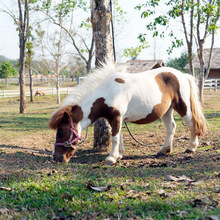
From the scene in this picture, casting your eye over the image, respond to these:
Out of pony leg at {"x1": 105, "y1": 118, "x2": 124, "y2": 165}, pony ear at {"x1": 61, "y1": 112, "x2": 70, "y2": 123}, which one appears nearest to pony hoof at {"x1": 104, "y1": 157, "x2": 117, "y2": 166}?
pony leg at {"x1": 105, "y1": 118, "x2": 124, "y2": 165}

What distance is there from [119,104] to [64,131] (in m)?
1.13

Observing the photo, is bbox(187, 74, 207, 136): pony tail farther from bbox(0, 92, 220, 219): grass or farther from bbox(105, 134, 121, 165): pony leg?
bbox(105, 134, 121, 165): pony leg

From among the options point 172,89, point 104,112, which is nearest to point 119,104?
point 104,112

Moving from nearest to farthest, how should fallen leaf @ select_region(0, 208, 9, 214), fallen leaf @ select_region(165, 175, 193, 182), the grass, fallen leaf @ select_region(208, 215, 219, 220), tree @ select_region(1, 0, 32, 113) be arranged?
fallen leaf @ select_region(208, 215, 219, 220)
the grass
fallen leaf @ select_region(0, 208, 9, 214)
fallen leaf @ select_region(165, 175, 193, 182)
tree @ select_region(1, 0, 32, 113)

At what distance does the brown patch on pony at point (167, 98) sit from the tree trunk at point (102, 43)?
3.67 feet

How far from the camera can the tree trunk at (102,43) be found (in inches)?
287

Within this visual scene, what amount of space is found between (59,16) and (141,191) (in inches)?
706

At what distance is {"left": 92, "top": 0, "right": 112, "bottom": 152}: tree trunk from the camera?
287 inches

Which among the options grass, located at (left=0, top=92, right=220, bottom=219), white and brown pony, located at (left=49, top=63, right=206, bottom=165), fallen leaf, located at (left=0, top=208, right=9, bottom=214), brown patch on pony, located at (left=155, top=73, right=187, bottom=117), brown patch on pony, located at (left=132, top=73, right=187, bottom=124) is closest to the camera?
grass, located at (left=0, top=92, right=220, bottom=219)

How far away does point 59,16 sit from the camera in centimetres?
1983

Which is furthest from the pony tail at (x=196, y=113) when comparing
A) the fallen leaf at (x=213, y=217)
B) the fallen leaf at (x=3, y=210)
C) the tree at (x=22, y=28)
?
the tree at (x=22, y=28)

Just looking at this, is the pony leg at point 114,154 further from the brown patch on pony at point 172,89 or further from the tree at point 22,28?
the tree at point 22,28

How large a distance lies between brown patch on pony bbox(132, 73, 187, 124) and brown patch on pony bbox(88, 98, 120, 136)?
71cm

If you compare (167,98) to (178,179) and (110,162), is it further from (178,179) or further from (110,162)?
(178,179)
